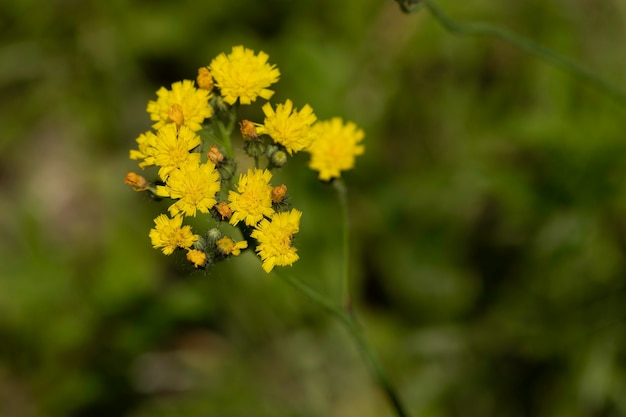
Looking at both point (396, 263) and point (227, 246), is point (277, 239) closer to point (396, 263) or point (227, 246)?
point (227, 246)

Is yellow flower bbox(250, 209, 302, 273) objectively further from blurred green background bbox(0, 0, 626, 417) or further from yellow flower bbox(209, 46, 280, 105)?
blurred green background bbox(0, 0, 626, 417)

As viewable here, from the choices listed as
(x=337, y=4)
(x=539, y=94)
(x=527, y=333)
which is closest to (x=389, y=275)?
(x=527, y=333)

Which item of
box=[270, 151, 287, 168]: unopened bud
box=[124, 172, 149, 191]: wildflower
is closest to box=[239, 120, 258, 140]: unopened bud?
box=[270, 151, 287, 168]: unopened bud

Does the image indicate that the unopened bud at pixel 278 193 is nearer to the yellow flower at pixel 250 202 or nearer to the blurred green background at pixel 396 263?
the yellow flower at pixel 250 202

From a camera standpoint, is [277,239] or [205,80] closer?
[277,239]

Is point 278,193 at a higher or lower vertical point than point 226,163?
lower

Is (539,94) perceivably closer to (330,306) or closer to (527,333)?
(527,333)

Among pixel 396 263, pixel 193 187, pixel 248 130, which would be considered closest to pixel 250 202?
pixel 193 187
